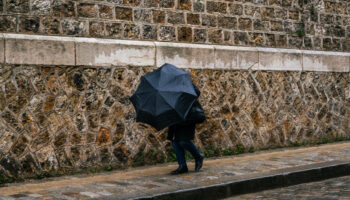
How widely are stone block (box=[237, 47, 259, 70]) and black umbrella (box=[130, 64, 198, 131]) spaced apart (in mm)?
2817

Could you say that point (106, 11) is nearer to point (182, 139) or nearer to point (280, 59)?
point (182, 139)

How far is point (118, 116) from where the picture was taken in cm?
794

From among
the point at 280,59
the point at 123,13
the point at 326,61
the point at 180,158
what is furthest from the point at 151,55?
the point at 326,61

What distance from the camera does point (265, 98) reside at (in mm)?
9742

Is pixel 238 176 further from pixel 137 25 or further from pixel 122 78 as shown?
pixel 137 25

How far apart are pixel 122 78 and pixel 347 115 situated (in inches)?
216

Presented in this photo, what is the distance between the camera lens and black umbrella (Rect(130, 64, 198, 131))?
638cm

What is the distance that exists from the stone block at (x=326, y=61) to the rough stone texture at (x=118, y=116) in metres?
0.20

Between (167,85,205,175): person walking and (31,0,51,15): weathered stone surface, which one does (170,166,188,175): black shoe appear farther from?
(31,0,51,15): weathered stone surface

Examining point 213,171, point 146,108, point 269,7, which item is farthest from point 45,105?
point 269,7

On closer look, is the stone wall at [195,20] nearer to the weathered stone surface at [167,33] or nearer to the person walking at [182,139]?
the weathered stone surface at [167,33]

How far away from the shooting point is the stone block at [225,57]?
904 centimetres

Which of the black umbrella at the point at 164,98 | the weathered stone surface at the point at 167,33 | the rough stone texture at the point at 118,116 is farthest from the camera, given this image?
the weathered stone surface at the point at 167,33

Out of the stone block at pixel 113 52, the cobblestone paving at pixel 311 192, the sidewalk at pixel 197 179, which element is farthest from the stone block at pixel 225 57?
the cobblestone paving at pixel 311 192
